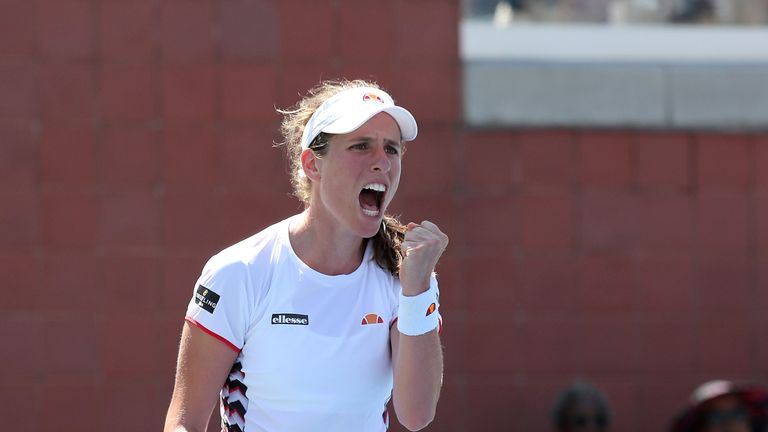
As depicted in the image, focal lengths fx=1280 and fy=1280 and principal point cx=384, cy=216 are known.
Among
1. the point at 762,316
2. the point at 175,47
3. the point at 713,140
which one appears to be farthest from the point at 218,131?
the point at 762,316

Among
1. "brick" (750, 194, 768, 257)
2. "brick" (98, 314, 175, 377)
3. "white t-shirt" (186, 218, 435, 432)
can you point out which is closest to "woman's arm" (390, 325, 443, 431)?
"white t-shirt" (186, 218, 435, 432)

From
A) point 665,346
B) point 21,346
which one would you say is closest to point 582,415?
point 665,346

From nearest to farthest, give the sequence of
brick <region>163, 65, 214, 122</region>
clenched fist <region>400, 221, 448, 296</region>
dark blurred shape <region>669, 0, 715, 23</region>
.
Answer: clenched fist <region>400, 221, 448, 296</region> < brick <region>163, 65, 214, 122</region> < dark blurred shape <region>669, 0, 715, 23</region>

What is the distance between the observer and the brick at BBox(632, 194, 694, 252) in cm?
690

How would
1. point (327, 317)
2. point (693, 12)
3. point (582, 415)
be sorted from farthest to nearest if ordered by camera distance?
A: point (693, 12)
point (582, 415)
point (327, 317)

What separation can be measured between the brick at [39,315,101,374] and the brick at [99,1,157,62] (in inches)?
54.0

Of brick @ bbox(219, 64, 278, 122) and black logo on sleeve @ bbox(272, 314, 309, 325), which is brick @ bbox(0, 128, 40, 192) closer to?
brick @ bbox(219, 64, 278, 122)

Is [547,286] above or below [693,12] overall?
below

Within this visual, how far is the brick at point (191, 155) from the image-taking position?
664cm

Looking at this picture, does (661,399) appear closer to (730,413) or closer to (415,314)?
(730,413)

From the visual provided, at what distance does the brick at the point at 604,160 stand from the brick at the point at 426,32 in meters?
0.86

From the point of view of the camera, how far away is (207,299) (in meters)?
3.48

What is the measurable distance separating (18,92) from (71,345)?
52.5 inches

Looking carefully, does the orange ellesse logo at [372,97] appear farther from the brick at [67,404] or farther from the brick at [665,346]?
the brick at [665,346]
